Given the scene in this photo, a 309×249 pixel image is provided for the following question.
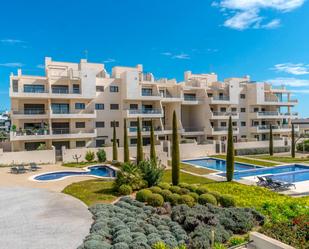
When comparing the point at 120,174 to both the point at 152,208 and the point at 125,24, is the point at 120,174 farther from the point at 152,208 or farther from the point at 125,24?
the point at 125,24

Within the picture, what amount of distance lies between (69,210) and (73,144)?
74.5 ft

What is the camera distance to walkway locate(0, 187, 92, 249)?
9.76 m

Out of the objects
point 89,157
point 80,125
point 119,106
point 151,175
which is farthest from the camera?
point 119,106

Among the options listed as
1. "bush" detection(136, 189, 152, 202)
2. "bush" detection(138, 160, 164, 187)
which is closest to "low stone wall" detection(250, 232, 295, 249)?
"bush" detection(136, 189, 152, 202)

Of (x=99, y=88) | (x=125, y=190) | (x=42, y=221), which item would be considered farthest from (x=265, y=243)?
(x=99, y=88)

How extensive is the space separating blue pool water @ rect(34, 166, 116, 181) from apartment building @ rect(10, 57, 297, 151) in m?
6.54

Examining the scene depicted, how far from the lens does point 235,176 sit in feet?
83.7

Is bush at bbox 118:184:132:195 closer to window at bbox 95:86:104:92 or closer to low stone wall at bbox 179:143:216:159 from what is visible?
low stone wall at bbox 179:143:216:159

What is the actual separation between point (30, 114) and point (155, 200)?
977 inches

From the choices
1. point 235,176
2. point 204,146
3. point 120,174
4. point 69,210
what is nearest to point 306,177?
point 235,176

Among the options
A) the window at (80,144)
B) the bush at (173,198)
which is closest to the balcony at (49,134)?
the window at (80,144)

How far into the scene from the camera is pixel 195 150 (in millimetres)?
37844

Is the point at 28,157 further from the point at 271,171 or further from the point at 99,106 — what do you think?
the point at 271,171

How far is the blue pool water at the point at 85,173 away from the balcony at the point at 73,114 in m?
8.52
